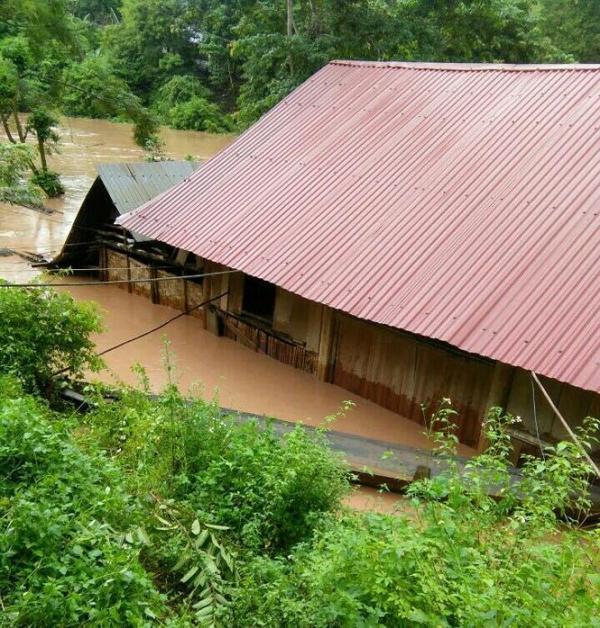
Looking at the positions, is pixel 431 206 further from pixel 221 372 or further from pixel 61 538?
pixel 61 538


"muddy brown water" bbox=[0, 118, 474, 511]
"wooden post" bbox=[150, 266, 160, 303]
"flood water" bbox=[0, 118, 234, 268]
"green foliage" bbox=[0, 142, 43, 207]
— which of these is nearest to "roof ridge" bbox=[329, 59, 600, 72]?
"wooden post" bbox=[150, 266, 160, 303]

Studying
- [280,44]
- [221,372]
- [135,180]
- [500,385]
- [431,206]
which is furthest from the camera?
[280,44]

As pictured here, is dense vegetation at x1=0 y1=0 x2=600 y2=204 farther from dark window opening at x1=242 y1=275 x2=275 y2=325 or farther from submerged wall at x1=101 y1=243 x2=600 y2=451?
dark window opening at x1=242 y1=275 x2=275 y2=325

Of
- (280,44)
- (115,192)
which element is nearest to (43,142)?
(280,44)

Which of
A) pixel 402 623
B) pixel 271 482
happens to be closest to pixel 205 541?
pixel 271 482

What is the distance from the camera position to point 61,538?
4043 mm

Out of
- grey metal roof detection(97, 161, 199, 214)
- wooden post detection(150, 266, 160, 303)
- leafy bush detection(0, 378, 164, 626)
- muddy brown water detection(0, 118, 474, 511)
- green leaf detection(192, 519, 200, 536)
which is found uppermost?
grey metal roof detection(97, 161, 199, 214)

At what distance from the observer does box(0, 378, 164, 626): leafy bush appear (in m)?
3.54

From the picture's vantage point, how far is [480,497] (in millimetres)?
4121

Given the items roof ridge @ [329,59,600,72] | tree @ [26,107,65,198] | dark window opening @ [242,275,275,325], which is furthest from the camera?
tree @ [26,107,65,198]

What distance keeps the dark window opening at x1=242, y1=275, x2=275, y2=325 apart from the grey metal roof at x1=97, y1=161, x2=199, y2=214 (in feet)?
11.8

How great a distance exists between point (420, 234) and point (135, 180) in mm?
7599

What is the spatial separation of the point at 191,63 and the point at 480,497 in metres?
44.3

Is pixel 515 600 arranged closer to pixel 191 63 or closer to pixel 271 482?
pixel 271 482
